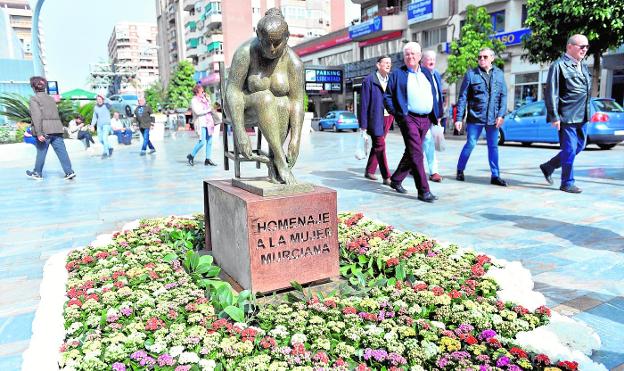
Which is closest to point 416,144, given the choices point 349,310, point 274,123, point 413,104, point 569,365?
point 413,104

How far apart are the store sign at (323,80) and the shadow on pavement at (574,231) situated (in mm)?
37010

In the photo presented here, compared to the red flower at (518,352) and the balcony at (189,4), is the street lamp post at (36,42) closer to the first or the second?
the red flower at (518,352)

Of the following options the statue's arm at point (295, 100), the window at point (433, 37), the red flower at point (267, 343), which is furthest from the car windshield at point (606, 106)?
the window at point (433, 37)

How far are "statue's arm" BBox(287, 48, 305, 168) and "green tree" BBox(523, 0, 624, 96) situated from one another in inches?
605

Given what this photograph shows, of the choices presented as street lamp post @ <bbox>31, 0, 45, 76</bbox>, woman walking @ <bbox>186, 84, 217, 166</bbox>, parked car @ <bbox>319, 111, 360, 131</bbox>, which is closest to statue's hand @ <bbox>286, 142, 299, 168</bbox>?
woman walking @ <bbox>186, 84, 217, 166</bbox>

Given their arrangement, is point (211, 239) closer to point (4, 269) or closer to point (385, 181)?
point (4, 269)

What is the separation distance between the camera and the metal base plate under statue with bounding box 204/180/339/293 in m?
2.95

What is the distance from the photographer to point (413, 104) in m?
6.07

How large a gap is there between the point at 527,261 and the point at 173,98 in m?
68.2

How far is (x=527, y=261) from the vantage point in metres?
3.72

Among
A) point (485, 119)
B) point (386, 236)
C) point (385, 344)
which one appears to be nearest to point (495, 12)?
point (485, 119)

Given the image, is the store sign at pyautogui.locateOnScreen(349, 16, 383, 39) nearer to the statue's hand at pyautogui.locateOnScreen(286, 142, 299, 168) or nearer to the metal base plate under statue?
the statue's hand at pyautogui.locateOnScreen(286, 142, 299, 168)

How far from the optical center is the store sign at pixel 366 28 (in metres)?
35.6

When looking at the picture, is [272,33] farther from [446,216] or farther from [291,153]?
[446,216]
